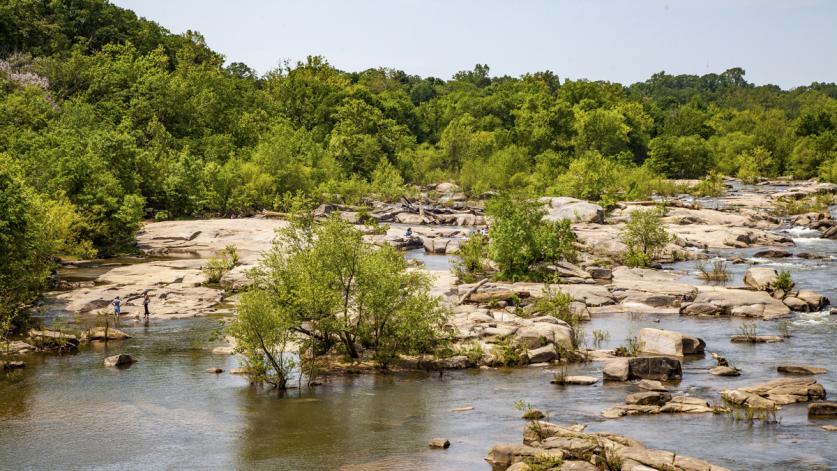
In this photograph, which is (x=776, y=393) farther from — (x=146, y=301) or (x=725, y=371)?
(x=146, y=301)

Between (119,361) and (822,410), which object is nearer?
(822,410)

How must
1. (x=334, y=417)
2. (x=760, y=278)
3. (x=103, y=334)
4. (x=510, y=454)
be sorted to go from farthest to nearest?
(x=760, y=278), (x=103, y=334), (x=334, y=417), (x=510, y=454)

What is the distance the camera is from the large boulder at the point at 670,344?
36094 mm

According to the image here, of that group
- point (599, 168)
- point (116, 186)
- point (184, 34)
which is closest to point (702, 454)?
point (116, 186)

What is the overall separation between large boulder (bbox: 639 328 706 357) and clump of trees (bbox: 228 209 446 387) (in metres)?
9.02

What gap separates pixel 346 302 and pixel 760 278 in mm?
26768

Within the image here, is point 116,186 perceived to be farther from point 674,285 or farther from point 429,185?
point 429,185

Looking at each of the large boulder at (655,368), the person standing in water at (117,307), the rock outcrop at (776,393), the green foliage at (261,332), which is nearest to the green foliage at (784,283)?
the large boulder at (655,368)

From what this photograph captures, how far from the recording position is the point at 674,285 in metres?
48.4

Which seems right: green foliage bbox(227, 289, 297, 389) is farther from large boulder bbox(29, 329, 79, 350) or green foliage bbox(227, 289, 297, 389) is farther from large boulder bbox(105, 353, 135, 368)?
large boulder bbox(29, 329, 79, 350)

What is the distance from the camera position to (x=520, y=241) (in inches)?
1987

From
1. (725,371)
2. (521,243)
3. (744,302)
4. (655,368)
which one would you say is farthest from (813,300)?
(655,368)

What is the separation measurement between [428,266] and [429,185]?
61633 mm

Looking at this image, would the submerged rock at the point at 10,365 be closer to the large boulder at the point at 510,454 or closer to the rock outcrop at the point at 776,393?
the large boulder at the point at 510,454
